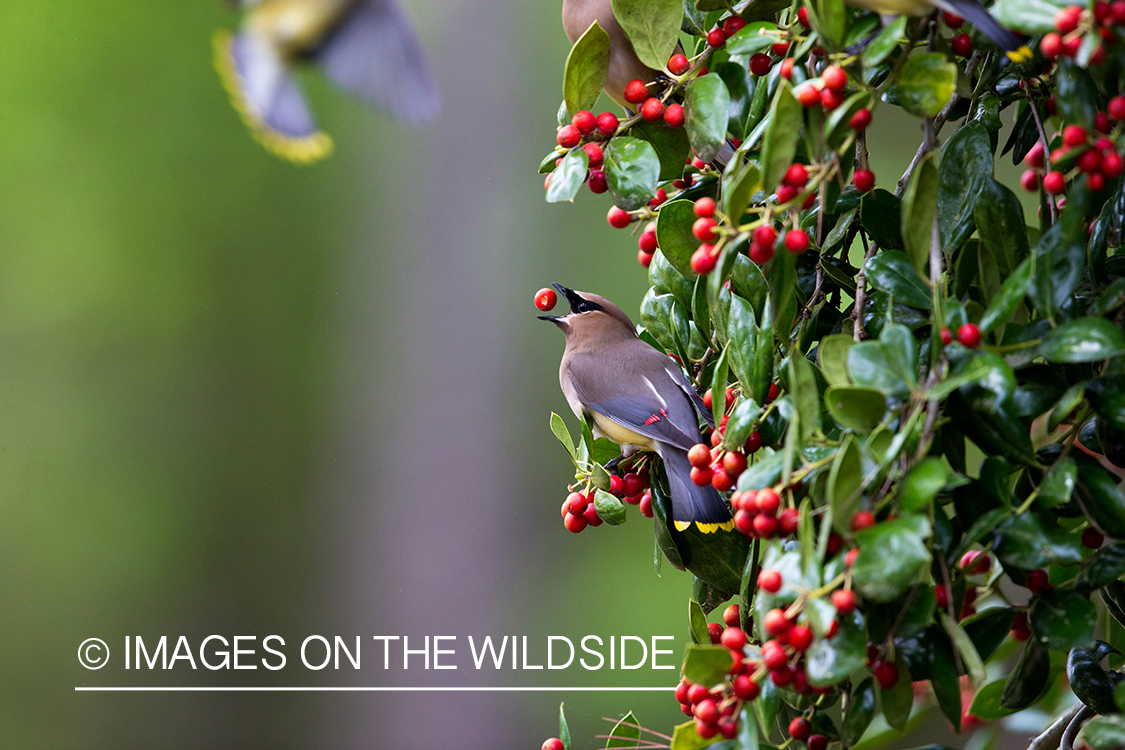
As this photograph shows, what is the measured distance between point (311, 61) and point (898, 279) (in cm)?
177

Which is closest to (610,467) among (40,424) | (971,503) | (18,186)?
(971,503)

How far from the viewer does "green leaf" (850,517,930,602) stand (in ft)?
1.50

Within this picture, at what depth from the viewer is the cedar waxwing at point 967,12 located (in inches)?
21.9

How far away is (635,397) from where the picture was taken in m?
0.95

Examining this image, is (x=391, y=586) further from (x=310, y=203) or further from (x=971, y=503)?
(x=971, y=503)

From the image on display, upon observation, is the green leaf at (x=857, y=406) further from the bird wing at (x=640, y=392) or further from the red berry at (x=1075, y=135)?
the bird wing at (x=640, y=392)

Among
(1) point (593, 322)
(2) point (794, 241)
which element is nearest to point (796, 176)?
(2) point (794, 241)

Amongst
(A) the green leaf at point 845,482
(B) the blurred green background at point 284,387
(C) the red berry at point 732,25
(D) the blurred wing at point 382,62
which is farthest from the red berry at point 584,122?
(D) the blurred wing at point 382,62

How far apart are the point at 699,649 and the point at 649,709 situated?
1.45 m

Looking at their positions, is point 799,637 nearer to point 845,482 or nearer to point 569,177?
point 845,482

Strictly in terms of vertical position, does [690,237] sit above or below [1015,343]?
above

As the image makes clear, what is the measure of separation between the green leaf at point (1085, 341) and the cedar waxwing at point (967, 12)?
0.58 feet

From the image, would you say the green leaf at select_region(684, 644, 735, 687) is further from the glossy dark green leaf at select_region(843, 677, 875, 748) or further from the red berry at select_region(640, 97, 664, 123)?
the red berry at select_region(640, 97, 664, 123)

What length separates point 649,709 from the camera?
6.17 ft
